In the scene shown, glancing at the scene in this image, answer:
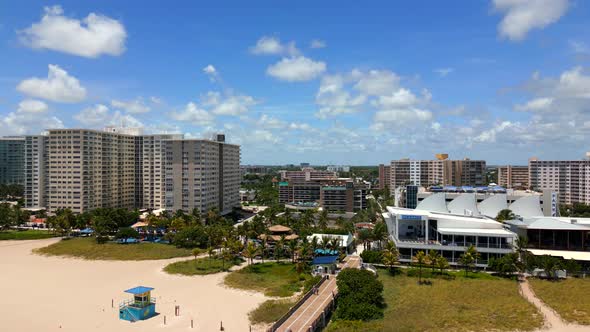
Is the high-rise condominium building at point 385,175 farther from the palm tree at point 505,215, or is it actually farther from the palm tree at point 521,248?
the palm tree at point 521,248

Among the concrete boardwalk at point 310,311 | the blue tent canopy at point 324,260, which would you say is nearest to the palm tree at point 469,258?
the blue tent canopy at point 324,260

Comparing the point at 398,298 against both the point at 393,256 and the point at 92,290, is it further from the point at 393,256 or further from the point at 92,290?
the point at 92,290

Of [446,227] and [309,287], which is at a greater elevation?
[446,227]

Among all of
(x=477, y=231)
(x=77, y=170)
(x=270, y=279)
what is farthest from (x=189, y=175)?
(x=477, y=231)

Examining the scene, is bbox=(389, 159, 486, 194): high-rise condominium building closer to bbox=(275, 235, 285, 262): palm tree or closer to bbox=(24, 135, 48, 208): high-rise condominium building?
bbox=(275, 235, 285, 262): palm tree

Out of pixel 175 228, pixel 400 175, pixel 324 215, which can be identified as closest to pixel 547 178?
pixel 400 175

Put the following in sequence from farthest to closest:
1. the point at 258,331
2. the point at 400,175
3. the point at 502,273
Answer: the point at 400,175, the point at 502,273, the point at 258,331

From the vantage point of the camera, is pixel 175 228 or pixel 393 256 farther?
pixel 175 228
